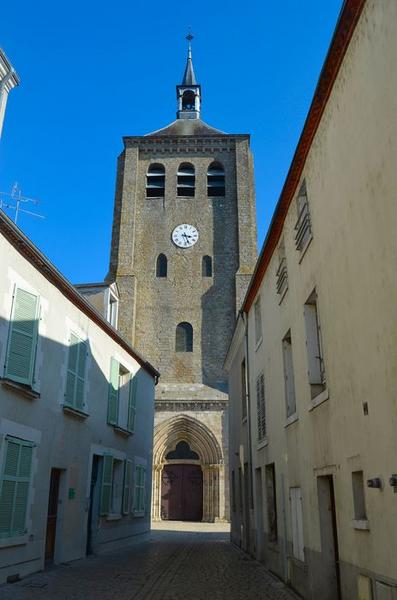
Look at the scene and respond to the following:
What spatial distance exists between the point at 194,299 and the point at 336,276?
914 inches

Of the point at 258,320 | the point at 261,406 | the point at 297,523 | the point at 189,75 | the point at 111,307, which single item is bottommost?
the point at 297,523

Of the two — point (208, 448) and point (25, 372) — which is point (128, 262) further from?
point (25, 372)

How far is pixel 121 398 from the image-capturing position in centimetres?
1421

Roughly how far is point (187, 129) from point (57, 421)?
92.8 ft

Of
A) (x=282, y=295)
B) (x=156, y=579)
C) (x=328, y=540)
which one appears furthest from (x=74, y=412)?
(x=328, y=540)

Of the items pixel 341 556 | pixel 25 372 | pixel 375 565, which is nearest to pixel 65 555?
pixel 25 372

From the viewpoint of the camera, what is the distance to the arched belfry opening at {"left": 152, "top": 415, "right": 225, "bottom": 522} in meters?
25.6

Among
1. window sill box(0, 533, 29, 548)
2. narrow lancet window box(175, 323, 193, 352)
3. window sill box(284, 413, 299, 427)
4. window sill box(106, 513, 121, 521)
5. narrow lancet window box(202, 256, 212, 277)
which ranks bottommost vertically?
window sill box(0, 533, 29, 548)

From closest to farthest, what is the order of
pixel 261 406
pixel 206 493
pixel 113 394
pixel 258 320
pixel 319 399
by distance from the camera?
pixel 319 399 < pixel 261 406 < pixel 258 320 < pixel 113 394 < pixel 206 493

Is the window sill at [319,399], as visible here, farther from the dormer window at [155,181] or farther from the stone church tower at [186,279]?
the dormer window at [155,181]

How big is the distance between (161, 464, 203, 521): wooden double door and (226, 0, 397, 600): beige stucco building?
56.4ft

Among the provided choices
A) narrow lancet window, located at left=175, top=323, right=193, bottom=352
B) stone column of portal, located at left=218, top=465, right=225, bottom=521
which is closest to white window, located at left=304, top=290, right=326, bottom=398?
stone column of portal, located at left=218, top=465, right=225, bottom=521

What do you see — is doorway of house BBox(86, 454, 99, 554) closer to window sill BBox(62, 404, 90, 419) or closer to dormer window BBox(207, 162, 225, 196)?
window sill BBox(62, 404, 90, 419)

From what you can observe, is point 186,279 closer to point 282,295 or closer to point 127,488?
point 127,488
